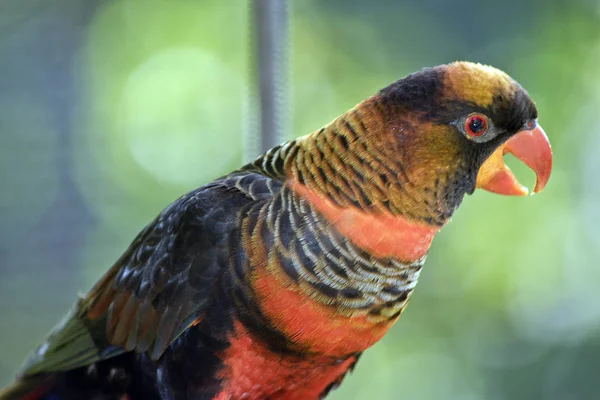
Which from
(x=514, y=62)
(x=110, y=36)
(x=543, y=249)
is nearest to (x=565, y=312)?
(x=543, y=249)

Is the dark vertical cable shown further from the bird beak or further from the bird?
the bird beak

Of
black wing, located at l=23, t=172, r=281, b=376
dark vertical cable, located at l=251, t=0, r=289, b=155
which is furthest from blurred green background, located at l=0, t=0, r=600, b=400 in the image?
black wing, located at l=23, t=172, r=281, b=376

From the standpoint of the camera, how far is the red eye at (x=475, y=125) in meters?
0.85

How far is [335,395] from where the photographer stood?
110 inches

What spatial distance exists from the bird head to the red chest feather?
0.27 m

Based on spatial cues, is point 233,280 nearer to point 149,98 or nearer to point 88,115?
point 88,115

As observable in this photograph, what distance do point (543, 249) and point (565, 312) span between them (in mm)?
236

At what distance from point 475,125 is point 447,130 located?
0.13ft

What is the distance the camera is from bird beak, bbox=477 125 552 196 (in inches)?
34.5

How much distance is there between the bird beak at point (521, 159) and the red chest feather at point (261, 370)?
0.35 meters

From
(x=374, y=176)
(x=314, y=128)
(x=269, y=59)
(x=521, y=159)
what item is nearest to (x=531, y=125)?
(x=521, y=159)

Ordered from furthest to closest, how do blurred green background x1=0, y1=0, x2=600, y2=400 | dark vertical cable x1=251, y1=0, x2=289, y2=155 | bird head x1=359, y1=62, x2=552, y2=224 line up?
blurred green background x1=0, y1=0, x2=600, y2=400, dark vertical cable x1=251, y1=0, x2=289, y2=155, bird head x1=359, y1=62, x2=552, y2=224

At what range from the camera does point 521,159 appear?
2.90 ft

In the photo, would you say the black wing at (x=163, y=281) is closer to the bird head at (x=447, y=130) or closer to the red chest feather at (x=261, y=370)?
the red chest feather at (x=261, y=370)
